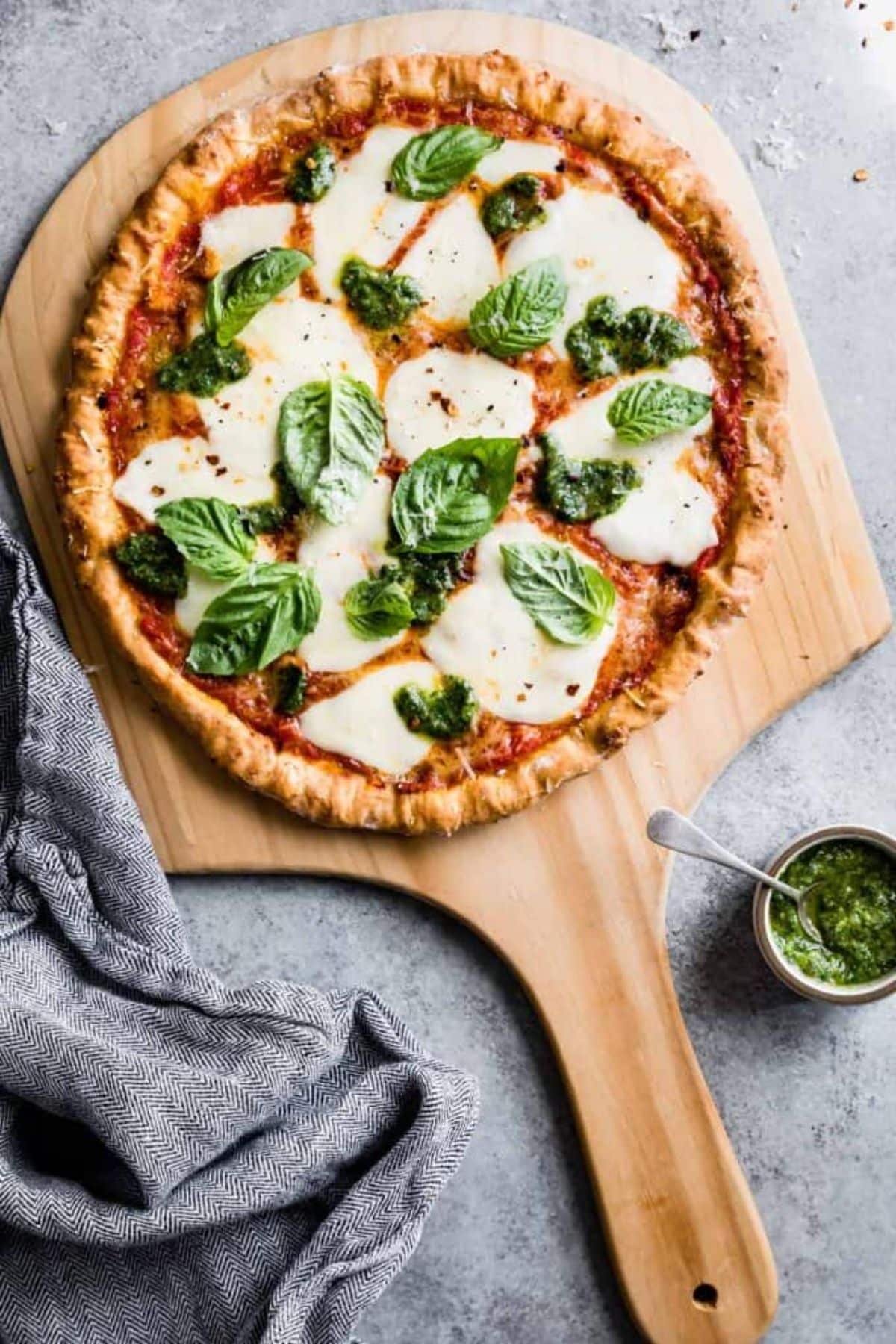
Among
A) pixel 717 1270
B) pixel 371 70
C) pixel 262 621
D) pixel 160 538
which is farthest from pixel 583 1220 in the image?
pixel 371 70

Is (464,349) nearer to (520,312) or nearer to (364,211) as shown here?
(520,312)

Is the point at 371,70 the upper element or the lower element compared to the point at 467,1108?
upper

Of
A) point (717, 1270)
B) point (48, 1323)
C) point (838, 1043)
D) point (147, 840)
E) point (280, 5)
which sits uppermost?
point (280, 5)

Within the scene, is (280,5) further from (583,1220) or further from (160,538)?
(583,1220)

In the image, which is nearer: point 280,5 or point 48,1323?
point 48,1323

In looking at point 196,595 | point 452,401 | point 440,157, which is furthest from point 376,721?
point 440,157

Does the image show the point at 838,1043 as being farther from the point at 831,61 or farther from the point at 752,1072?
the point at 831,61
